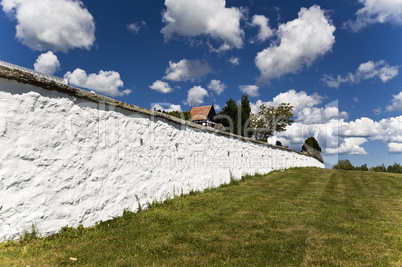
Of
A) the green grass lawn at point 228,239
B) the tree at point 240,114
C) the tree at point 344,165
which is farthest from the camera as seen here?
the tree at point 344,165

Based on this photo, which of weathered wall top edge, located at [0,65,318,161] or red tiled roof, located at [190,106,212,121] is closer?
weathered wall top edge, located at [0,65,318,161]

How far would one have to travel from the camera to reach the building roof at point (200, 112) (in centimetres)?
4396

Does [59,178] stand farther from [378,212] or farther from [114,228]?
[378,212]

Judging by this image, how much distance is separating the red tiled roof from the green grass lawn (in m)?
38.3

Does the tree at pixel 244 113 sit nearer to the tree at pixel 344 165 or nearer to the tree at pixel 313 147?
the tree at pixel 313 147

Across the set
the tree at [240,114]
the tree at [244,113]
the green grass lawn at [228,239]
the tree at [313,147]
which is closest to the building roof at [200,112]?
the tree at [240,114]

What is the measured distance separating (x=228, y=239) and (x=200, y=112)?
42.4 m

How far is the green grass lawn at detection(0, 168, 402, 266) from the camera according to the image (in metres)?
2.94

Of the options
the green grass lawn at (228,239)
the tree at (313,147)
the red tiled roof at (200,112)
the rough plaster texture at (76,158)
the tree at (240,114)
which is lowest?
the green grass lawn at (228,239)

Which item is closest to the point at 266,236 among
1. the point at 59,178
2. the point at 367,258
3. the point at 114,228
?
the point at 367,258

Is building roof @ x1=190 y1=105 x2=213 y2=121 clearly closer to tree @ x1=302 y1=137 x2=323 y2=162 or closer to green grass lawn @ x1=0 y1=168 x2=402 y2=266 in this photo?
tree @ x1=302 y1=137 x2=323 y2=162

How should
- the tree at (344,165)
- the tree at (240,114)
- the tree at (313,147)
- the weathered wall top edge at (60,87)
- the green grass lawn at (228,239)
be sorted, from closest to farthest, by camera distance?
the green grass lawn at (228,239) < the weathered wall top edge at (60,87) < the tree at (240,114) < the tree at (313,147) < the tree at (344,165)

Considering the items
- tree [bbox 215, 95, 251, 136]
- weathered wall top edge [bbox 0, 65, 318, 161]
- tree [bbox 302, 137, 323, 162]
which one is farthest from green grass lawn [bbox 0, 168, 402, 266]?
tree [bbox 302, 137, 323, 162]

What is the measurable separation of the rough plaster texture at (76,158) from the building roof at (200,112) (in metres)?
37.3
